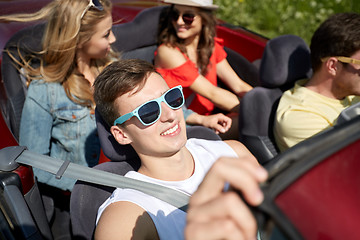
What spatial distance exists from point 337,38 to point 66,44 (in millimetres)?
1378

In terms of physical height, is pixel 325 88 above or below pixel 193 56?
above

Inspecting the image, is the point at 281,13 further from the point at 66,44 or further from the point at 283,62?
the point at 66,44

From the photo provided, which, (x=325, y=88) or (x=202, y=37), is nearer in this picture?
(x=325, y=88)

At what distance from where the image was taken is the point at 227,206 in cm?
67

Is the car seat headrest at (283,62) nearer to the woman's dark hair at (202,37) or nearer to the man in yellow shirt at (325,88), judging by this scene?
the man in yellow shirt at (325,88)

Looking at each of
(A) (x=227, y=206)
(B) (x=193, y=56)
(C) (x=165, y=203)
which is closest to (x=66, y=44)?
(B) (x=193, y=56)

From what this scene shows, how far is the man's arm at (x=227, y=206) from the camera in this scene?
67 cm

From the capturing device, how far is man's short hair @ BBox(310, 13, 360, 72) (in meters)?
1.98

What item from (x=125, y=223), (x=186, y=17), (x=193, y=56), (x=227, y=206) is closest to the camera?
(x=227, y=206)

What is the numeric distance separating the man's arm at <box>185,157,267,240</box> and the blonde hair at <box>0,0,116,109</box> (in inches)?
62.5

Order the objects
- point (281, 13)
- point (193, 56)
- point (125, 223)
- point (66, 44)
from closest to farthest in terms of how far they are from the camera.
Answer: point (125, 223), point (66, 44), point (193, 56), point (281, 13)

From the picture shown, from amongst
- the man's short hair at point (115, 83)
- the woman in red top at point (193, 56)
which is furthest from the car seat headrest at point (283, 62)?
the man's short hair at point (115, 83)

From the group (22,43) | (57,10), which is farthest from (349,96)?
(22,43)

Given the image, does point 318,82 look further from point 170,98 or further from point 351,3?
point 351,3
